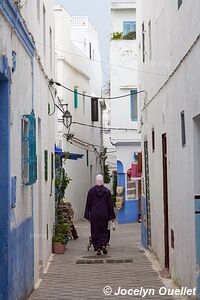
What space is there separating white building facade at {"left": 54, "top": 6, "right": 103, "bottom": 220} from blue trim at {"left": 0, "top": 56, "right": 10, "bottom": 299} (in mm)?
11971

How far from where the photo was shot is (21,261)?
8.27 metres

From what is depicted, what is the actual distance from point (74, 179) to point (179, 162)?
1789 centimetres

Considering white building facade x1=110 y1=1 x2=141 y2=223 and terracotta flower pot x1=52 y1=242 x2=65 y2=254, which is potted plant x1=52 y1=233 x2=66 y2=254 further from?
white building facade x1=110 y1=1 x2=141 y2=223

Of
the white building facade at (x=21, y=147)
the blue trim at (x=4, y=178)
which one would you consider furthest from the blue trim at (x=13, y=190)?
the blue trim at (x=4, y=178)

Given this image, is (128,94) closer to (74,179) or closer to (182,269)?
(74,179)

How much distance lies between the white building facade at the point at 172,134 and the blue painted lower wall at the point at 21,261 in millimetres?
2184

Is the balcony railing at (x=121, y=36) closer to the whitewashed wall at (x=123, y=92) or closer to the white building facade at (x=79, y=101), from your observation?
the whitewashed wall at (x=123, y=92)

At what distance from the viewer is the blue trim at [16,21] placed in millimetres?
6966

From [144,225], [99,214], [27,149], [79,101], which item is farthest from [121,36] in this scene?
[27,149]

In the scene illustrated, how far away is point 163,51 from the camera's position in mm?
11016

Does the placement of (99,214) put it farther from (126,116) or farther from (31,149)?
(126,116)

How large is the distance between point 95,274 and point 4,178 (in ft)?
15.7

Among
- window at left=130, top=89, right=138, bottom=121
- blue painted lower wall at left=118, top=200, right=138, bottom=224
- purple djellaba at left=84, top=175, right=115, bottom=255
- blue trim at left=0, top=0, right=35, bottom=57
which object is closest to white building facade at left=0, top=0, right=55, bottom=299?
blue trim at left=0, top=0, right=35, bottom=57

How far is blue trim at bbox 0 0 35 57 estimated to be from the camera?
6.97 m
